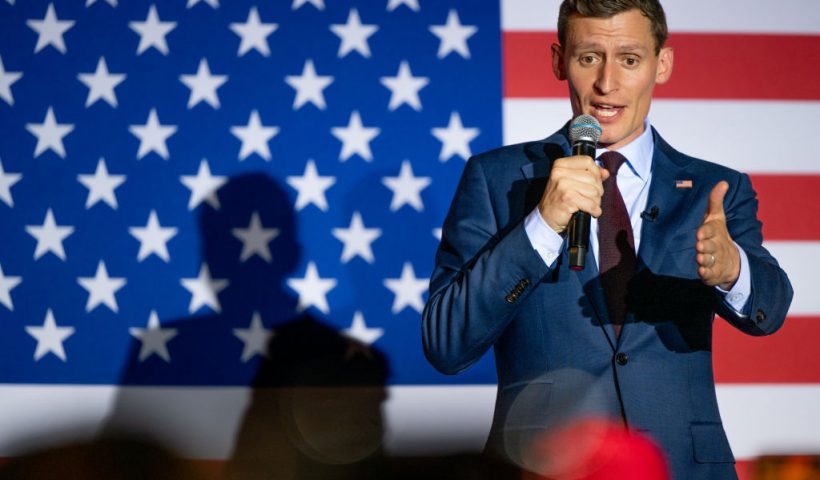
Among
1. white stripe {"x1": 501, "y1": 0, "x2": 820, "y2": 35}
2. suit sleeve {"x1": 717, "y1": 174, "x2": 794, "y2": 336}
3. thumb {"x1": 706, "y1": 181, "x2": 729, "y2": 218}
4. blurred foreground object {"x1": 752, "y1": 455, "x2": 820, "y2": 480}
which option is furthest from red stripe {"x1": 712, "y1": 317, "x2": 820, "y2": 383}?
thumb {"x1": 706, "y1": 181, "x2": 729, "y2": 218}

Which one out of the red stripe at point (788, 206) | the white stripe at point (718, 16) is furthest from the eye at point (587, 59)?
the red stripe at point (788, 206)

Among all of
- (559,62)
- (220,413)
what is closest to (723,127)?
(559,62)

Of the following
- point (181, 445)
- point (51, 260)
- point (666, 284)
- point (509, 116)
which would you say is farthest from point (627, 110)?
point (51, 260)

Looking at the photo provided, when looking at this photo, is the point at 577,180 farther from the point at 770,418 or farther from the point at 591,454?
the point at 770,418

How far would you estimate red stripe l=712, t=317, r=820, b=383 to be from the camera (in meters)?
2.45

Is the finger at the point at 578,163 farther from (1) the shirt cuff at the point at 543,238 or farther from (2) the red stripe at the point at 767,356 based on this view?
(2) the red stripe at the point at 767,356

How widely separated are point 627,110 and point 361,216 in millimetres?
1111

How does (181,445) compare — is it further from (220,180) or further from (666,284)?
(666,284)

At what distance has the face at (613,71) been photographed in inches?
60.0

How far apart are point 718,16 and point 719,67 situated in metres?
0.16

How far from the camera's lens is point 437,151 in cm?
251

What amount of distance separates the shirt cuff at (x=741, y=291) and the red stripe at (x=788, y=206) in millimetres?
1301

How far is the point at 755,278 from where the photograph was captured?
1334 millimetres

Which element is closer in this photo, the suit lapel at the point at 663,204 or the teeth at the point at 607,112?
the suit lapel at the point at 663,204
